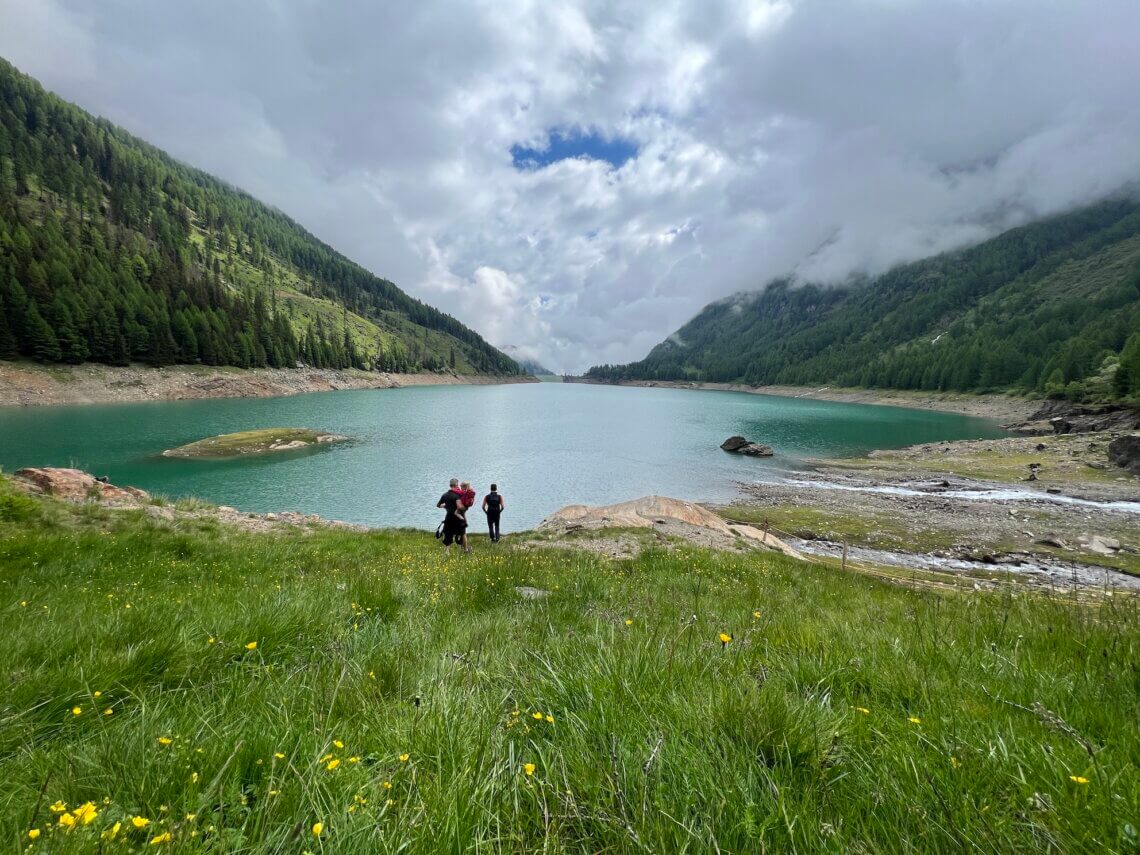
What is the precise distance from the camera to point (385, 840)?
141 cm

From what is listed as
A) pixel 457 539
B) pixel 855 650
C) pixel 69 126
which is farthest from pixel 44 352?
pixel 69 126

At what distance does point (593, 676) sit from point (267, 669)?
2.02m

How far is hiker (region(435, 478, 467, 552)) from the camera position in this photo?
14.5 meters

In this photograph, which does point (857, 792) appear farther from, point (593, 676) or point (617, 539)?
point (617, 539)

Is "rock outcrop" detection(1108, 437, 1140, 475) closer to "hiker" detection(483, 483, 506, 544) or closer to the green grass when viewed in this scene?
"hiker" detection(483, 483, 506, 544)

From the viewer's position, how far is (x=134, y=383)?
249 ft

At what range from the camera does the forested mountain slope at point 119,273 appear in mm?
76312

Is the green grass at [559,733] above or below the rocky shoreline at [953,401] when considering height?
above

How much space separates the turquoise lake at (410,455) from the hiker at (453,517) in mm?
12383

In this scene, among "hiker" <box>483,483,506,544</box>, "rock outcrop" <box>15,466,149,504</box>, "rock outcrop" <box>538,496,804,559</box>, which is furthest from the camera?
"rock outcrop" <box>538,496,804,559</box>

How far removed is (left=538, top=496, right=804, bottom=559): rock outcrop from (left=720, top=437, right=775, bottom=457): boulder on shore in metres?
Result: 34.1

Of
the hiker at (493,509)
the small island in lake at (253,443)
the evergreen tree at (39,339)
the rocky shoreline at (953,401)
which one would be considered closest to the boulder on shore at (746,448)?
the hiker at (493,509)

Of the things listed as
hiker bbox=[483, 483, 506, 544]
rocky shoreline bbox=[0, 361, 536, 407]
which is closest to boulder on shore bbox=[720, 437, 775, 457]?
hiker bbox=[483, 483, 506, 544]

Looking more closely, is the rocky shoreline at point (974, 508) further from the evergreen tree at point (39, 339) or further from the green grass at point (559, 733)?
the evergreen tree at point (39, 339)
